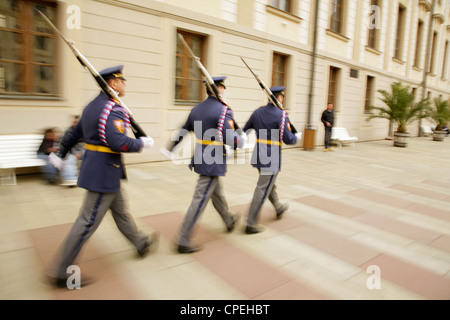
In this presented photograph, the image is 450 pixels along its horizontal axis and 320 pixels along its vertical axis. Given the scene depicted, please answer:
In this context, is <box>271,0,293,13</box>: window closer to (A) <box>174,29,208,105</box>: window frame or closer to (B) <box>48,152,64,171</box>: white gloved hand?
(A) <box>174,29,208,105</box>: window frame

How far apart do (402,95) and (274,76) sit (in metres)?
6.96

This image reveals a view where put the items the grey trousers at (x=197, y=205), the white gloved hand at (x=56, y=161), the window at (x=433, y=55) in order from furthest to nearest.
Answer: the window at (x=433, y=55) < the grey trousers at (x=197, y=205) < the white gloved hand at (x=56, y=161)

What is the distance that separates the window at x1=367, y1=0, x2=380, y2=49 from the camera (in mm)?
15720

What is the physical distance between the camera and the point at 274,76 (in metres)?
11.6

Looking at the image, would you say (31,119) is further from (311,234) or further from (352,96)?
(352,96)

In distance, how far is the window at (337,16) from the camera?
44.7ft

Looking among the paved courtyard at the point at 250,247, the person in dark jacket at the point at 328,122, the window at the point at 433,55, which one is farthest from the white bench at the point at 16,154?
the window at the point at 433,55

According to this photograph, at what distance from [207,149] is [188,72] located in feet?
18.9

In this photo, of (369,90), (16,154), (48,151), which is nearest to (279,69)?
(369,90)

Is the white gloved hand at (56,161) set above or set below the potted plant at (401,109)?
below

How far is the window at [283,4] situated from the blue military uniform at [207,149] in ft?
29.2

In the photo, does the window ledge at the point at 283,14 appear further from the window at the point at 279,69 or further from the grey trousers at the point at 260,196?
the grey trousers at the point at 260,196

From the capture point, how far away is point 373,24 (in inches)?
635

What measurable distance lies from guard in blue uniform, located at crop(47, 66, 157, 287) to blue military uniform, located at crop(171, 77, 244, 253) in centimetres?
78
